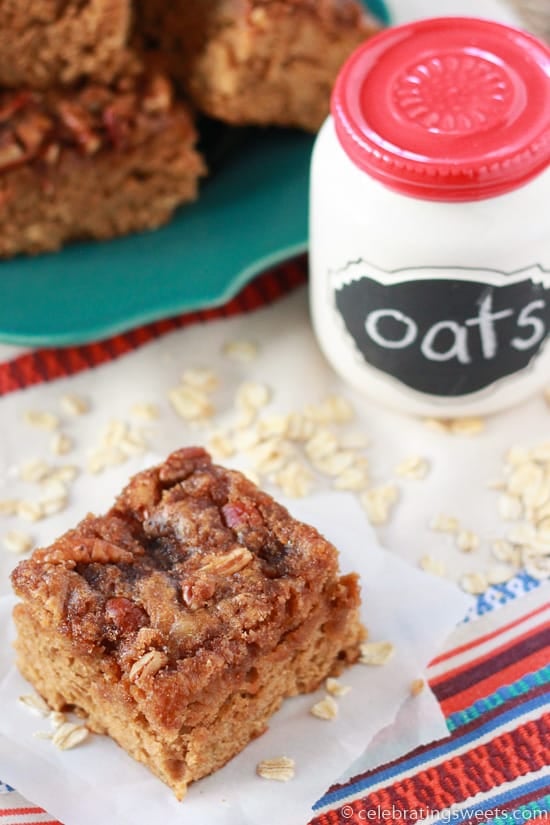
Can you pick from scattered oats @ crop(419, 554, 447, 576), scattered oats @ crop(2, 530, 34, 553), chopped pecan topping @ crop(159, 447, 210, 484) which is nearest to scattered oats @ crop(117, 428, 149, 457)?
scattered oats @ crop(2, 530, 34, 553)

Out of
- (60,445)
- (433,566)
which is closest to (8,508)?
(60,445)

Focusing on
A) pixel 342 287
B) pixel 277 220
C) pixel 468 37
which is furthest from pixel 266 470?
pixel 468 37

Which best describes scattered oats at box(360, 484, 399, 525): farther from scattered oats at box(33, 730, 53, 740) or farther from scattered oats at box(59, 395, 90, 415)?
scattered oats at box(33, 730, 53, 740)

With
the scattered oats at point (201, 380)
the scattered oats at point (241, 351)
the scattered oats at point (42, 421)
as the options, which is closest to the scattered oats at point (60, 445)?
the scattered oats at point (42, 421)

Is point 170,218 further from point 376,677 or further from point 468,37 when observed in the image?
point 376,677

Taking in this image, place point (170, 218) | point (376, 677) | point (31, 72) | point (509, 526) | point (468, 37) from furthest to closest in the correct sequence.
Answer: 1. point (170, 218)
2. point (31, 72)
3. point (509, 526)
4. point (468, 37)
5. point (376, 677)

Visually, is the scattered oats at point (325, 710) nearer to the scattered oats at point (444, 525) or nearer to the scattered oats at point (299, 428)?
the scattered oats at point (444, 525)
